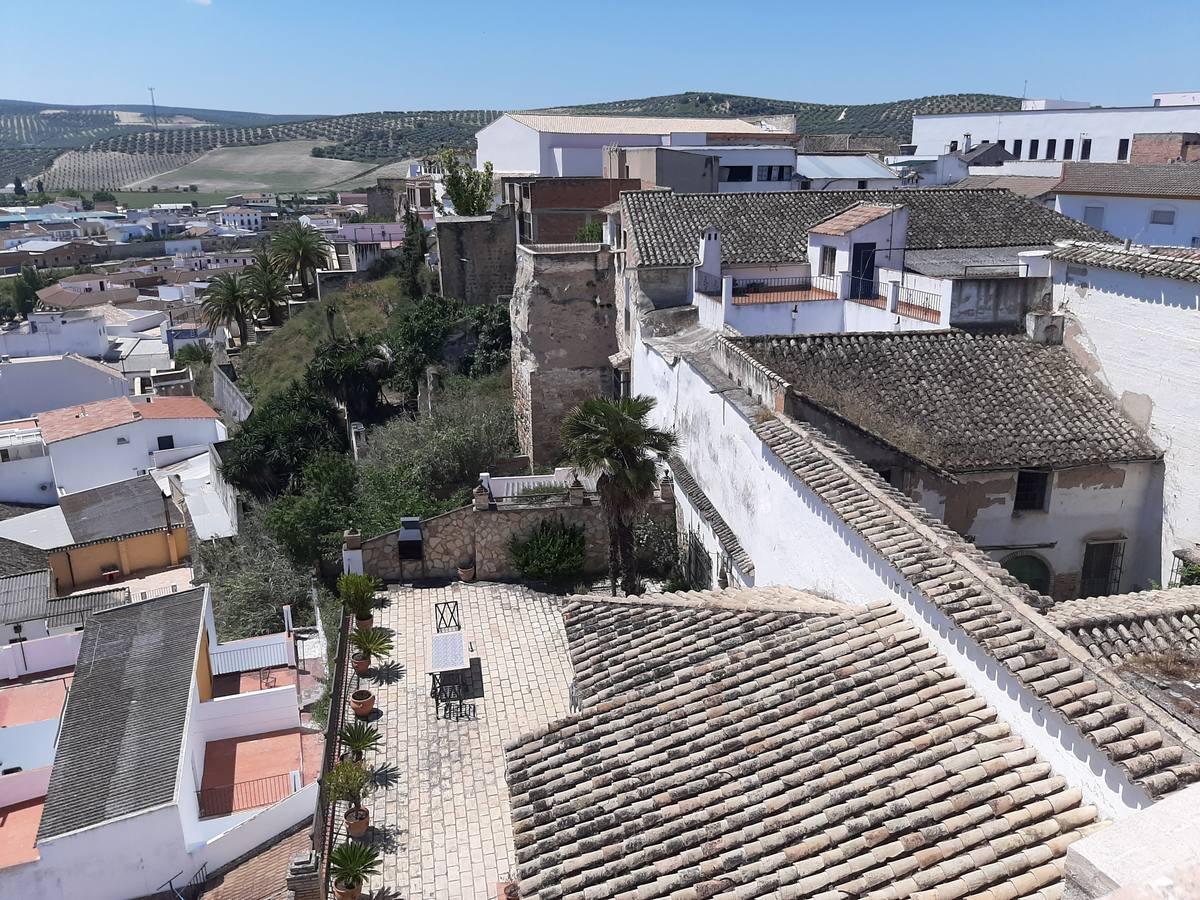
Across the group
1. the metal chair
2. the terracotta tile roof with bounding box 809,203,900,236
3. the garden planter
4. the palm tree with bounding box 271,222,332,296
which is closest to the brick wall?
the terracotta tile roof with bounding box 809,203,900,236

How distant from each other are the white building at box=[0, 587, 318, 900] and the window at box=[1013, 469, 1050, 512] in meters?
11.8

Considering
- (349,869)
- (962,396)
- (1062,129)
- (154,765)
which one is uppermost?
(1062,129)

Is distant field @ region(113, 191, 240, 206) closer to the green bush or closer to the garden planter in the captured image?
the green bush

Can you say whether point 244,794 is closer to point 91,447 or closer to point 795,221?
point 795,221

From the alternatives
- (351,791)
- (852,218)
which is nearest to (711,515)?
(351,791)

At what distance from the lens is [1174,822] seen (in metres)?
2.98

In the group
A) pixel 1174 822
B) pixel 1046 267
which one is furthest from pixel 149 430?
pixel 1174 822

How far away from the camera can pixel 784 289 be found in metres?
21.7

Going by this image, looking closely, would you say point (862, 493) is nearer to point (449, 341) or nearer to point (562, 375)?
point (562, 375)

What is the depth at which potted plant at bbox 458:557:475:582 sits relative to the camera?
18.8m

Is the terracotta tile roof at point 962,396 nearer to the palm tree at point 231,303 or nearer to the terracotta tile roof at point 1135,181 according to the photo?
the terracotta tile roof at point 1135,181

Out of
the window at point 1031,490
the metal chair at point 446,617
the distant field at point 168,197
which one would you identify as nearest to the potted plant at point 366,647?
the metal chair at point 446,617

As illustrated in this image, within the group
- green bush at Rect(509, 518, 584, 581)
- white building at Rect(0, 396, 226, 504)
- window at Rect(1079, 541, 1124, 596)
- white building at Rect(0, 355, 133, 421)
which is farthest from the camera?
white building at Rect(0, 355, 133, 421)

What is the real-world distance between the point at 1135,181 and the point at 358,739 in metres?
32.4
